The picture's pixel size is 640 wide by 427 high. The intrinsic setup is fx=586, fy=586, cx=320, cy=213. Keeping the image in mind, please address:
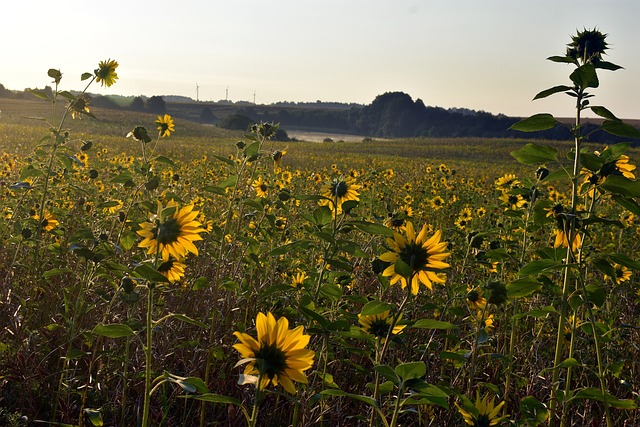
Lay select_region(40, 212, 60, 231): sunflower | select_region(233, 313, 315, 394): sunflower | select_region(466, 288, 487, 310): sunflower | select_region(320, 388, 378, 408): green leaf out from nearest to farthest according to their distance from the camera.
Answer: select_region(233, 313, 315, 394): sunflower < select_region(320, 388, 378, 408): green leaf < select_region(466, 288, 487, 310): sunflower < select_region(40, 212, 60, 231): sunflower

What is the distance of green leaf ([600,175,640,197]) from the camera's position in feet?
5.65

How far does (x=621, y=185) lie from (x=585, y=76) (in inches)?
13.4

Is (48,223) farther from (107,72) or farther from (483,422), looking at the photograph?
(483,422)

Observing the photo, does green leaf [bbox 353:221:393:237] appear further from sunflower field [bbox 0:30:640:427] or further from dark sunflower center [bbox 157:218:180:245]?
dark sunflower center [bbox 157:218:180:245]

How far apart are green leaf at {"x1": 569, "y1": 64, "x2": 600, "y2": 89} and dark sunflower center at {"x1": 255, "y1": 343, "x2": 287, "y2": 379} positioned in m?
1.22

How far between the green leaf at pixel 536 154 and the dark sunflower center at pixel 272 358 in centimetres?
106

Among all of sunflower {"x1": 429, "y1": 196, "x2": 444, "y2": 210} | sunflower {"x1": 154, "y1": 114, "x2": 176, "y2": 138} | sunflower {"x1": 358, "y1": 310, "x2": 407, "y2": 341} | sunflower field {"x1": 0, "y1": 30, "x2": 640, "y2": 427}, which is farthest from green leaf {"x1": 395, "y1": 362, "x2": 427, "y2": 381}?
sunflower {"x1": 429, "y1": 196, "x2": 444, "y2": 210}

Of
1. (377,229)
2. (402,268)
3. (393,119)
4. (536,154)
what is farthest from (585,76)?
(393,119)

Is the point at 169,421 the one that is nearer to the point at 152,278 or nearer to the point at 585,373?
the point at 152,278

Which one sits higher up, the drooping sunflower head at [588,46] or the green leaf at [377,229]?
the drooping sunflower head at [588,46]

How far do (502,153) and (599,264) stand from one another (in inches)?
1230

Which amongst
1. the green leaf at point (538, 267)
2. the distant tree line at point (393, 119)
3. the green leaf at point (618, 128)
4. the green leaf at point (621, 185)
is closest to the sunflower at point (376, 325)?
the green leaf at point (538, 267)

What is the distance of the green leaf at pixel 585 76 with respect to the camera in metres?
1.71

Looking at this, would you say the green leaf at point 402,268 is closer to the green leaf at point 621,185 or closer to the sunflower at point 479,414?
the sunflower at point 479,414
